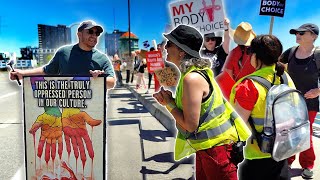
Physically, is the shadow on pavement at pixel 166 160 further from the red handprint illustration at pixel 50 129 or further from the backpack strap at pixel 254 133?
the backpack strap at pixel 254 133

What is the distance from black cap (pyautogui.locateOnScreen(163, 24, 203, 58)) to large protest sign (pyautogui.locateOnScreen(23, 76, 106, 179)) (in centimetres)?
87

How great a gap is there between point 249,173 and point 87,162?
1336 millimetres

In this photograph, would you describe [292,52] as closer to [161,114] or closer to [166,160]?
[166,160]

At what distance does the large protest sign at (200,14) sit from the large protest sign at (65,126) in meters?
2.20

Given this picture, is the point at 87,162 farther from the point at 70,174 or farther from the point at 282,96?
the point at 282,96

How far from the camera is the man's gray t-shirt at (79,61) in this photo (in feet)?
10.9

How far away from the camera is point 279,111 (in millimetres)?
2229

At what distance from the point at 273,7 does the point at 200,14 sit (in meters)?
2.13

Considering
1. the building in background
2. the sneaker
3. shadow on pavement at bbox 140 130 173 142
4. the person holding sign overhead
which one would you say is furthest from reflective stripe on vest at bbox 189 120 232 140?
the building in background

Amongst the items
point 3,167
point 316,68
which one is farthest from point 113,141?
point 316,68

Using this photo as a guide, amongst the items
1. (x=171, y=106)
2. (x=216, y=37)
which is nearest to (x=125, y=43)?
(x=216, y=37)

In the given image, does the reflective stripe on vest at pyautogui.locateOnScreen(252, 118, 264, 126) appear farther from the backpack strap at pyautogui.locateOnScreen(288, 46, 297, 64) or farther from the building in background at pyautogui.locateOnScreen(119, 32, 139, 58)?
the building in background at pyautogui.locateOnScreen(119, 32, 139, 58)

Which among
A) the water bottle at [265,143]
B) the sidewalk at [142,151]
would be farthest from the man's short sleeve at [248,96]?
the sidewalk at [142,151]

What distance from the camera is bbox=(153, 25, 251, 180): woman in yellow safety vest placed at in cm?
215
